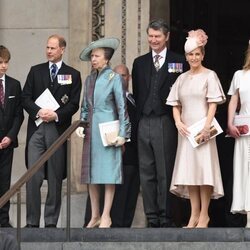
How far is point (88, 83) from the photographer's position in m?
16.7

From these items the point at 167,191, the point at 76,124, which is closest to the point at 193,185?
the point at 167,191

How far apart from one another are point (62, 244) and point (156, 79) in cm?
230

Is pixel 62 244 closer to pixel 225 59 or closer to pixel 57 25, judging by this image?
pixel 57 25

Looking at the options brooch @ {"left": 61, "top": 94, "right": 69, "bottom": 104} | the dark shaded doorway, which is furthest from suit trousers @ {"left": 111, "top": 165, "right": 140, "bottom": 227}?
the dark shaded doorway

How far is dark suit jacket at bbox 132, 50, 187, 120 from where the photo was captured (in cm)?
1661

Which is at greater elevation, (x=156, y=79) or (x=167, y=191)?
(x=156, y=79)

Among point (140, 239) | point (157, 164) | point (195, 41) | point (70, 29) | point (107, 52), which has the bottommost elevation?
point (140, 239)

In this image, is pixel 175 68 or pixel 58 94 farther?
pixel 58 94

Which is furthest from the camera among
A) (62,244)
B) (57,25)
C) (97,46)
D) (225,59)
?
(225,59)

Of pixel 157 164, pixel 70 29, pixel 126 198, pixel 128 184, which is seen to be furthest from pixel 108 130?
pixel 70 29

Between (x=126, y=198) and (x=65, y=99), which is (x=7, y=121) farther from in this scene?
(x=126, y=198)

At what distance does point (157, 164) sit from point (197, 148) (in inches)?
20.2

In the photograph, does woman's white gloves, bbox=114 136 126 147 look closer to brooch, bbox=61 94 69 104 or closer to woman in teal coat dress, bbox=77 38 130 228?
woman in teal coat dress, bbox=77 38 130 228

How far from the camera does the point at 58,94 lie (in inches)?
663
